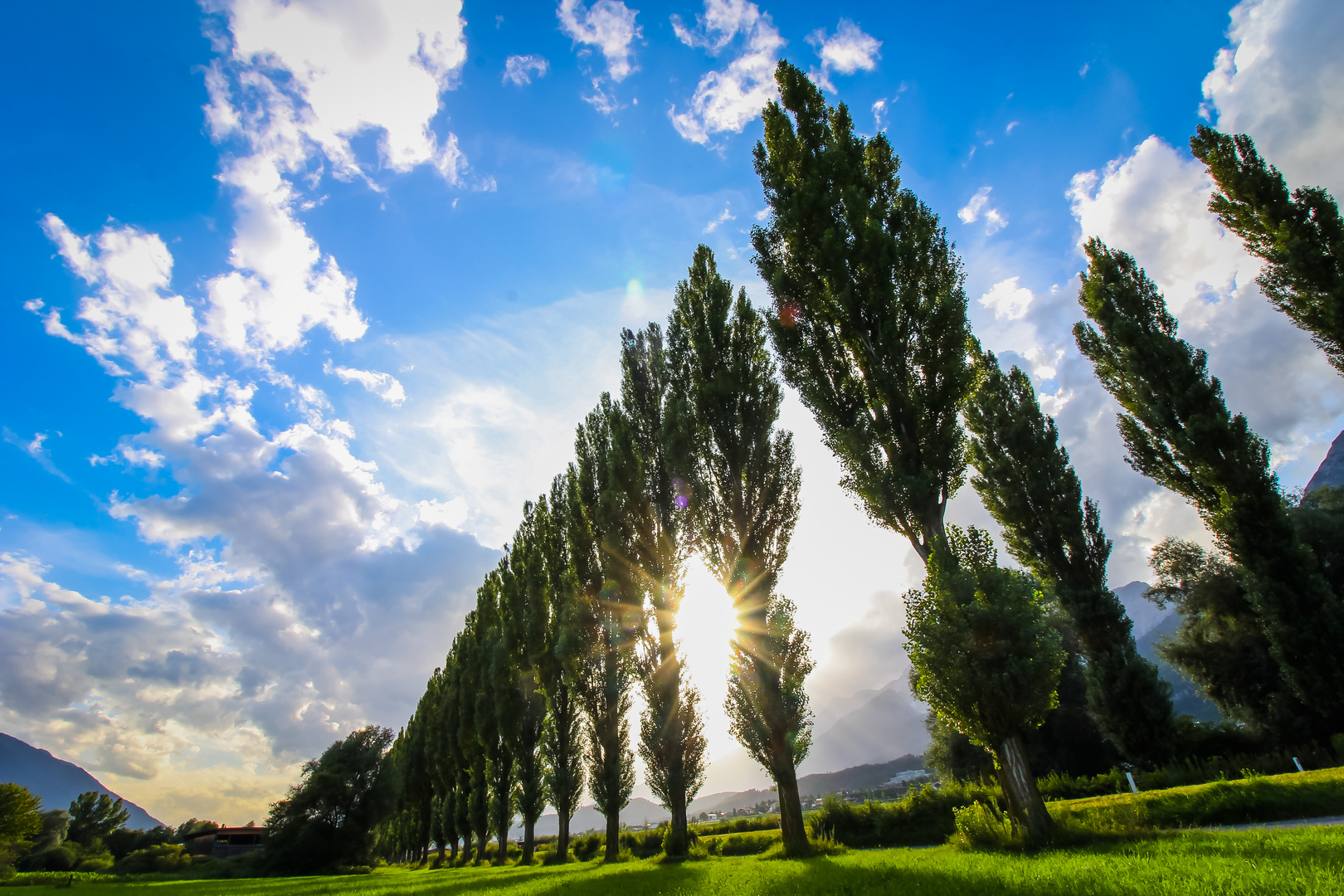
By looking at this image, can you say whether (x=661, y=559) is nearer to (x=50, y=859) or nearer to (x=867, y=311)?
(x=867, y=311)

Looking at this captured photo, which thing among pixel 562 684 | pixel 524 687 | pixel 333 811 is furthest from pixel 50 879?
pixel 562 684

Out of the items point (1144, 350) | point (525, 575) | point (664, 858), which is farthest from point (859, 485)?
point (525, 575)

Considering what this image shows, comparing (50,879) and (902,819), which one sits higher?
(902,819)

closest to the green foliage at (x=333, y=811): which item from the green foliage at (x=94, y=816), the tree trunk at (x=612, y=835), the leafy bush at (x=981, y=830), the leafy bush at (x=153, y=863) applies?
the leafy bush at (x=153, y=863)

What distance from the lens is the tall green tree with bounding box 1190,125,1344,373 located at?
15.5 meters

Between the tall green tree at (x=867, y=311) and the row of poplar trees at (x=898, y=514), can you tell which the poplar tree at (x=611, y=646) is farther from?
the tall green tree at (x=867, y=311)

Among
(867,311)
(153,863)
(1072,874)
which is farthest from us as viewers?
(153,863)

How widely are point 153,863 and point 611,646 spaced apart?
47964 millimetres

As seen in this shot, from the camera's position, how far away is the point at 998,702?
9.38m

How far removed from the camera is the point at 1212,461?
62.3 ft

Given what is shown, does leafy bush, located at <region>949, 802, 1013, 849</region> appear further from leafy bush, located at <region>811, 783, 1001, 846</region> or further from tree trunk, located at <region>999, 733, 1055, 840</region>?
leafy bush, located at <region>811, 783, 1001, 846</region>

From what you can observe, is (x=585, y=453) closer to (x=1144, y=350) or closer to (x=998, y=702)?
(x=998, y=702)

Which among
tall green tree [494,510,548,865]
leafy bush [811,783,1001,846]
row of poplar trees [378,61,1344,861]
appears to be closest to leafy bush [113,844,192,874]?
row of poplar trees [378,61,1344,861]

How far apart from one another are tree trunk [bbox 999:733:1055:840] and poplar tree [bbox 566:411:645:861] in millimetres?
12634
